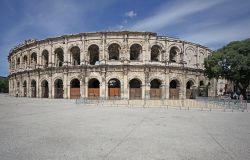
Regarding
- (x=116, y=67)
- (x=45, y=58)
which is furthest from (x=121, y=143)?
(x=45, y=58)

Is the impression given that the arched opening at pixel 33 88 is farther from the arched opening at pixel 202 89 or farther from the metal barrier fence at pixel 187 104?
the arched opening at pixel 202 89

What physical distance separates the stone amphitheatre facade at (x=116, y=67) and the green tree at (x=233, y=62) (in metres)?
4.51

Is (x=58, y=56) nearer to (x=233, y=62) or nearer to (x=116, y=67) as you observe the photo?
(x=116, y=67)

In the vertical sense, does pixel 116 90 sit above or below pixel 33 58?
below

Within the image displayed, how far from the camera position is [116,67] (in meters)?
26.3

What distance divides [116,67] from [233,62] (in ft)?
44.3

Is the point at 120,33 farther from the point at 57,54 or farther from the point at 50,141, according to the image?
the point at 50,141

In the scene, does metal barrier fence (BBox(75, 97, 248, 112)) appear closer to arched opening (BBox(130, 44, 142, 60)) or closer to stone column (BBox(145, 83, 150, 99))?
stone column (BBox(145, 83, 150, 99))

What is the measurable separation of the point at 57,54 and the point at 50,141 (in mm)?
26246

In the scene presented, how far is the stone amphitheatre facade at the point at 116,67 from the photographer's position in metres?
26.5

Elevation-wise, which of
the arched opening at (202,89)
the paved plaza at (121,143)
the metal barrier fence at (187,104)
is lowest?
the metal barrier fence at (187,104)

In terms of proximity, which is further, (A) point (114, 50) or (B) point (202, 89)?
(B) point (202, 89)

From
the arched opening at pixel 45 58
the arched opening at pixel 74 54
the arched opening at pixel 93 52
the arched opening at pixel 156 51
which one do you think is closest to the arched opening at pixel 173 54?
the arched opening at pixel 156 51

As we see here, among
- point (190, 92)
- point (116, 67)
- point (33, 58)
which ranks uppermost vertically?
point (33, 58)
